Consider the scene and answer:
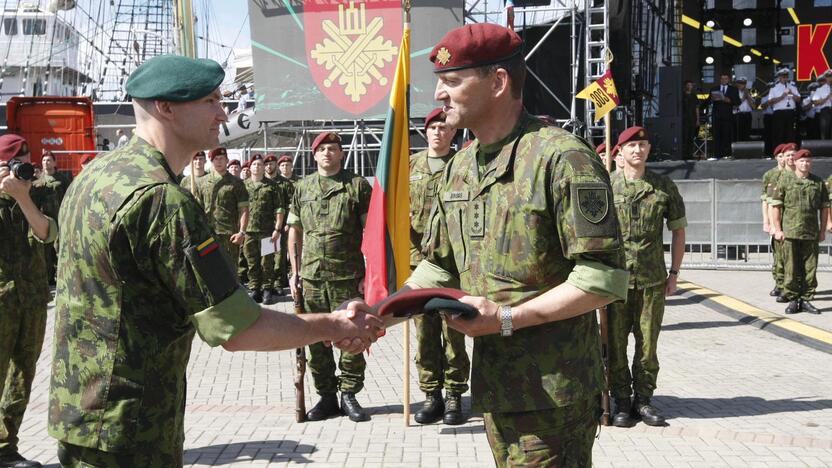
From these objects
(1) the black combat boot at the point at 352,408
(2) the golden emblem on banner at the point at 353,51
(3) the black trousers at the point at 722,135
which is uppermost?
(2) the golden emblem on banner at the point at 353,51

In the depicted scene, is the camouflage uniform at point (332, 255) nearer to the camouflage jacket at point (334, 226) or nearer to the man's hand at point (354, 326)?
the camouflage jacket at point (334, 226)

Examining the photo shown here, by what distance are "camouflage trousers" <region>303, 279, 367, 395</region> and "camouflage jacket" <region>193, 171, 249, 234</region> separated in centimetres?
667

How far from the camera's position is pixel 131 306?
2.78 m

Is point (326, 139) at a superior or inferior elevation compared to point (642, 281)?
superior

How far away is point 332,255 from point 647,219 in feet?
8.53

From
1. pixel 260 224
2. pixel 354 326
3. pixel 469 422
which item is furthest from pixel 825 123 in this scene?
pixel 354 326

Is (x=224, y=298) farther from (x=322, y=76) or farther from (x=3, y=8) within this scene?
(x=3, y=8)

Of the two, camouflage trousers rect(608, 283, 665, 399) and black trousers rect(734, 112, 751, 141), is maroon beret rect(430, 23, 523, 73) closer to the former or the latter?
camouflage trousers rect(608, 283, 665, 399)

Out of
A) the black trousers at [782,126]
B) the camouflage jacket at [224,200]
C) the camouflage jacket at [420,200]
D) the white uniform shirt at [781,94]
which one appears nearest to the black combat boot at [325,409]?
the camouflage jacket at [420,200]

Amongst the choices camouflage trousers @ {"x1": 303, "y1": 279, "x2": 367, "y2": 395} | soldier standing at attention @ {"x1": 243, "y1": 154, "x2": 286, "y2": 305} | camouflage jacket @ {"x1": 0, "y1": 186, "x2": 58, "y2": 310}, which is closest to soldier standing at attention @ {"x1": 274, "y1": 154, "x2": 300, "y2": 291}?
soldier standing at attention @ {"x1": 243, "y1": 154, "x2": 286, "y2": 305}

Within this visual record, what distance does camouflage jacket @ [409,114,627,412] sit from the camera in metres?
3.00

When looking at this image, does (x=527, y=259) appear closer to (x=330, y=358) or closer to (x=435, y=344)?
(x=435, y=344)

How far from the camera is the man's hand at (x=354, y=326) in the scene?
328 cm

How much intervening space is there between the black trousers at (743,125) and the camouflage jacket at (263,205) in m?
12.4
